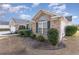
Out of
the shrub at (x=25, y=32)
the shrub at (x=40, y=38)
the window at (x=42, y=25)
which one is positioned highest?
the window at (x=42, y=25)

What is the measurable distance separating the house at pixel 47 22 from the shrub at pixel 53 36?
46 millimetres

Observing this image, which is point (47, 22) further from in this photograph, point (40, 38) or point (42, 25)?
point (40, 38)

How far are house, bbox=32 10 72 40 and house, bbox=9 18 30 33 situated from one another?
12cm

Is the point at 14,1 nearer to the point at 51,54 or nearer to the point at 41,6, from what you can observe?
the point at 41,6

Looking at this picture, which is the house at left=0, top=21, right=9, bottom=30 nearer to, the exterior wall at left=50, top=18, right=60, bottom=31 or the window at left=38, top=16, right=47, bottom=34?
the window at left=38, top=16, right=47, bottom=34

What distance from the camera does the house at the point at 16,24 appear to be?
3182mm

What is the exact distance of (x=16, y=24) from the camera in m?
3.22

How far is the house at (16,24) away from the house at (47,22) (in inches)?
4.7

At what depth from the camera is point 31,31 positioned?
3.21 metres

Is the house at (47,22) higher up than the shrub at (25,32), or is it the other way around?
the house at (47,22)

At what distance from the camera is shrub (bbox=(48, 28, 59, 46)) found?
10.3 ft

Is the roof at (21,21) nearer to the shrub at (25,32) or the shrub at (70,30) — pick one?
the shrub at (25,32)

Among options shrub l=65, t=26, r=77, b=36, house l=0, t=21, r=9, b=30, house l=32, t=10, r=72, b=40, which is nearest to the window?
house l=32, t=10, r=72, b=40

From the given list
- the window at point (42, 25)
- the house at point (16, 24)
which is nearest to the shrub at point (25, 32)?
the house at point (16, 24)
